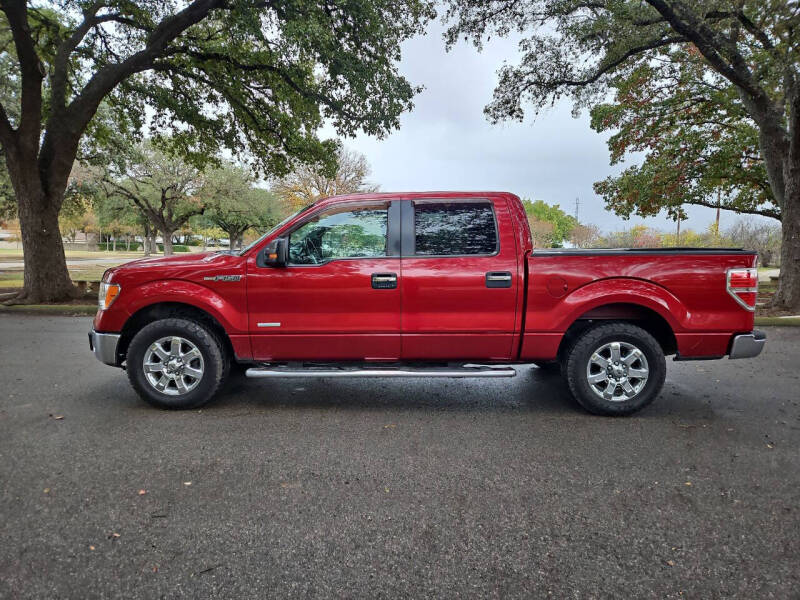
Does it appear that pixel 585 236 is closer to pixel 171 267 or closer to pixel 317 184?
pixel 317 184

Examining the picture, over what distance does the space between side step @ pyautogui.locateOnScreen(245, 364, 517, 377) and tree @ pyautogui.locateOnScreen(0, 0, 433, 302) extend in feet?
23.6

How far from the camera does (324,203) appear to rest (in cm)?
436

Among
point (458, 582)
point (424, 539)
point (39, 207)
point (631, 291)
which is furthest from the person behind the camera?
point (39, 207)

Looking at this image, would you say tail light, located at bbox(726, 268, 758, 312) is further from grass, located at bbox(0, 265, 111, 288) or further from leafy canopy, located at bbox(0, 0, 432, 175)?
grass, located at bbox(0, 265, 111, 288)

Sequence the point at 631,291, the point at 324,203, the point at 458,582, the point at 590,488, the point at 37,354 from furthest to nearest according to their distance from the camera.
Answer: the point at 37,354 < the point at 324,203 < the point at 631,291 < the point at 590,488 < the point at 458,582

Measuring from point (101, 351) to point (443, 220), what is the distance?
3391 millimetres

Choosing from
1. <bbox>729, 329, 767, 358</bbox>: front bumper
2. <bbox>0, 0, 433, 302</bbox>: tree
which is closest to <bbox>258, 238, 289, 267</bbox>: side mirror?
<bbox>729, 329, 767, 358</bbox>: front bumper

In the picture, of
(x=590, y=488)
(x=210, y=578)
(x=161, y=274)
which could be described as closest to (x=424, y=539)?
(x=210, y=578)

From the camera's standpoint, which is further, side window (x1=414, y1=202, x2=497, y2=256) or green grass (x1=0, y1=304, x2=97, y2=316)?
green grass (x1=0, y1=304, x2=97, y2=316)

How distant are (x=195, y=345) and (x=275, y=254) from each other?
3.64 ft

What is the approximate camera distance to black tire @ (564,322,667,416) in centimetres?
404

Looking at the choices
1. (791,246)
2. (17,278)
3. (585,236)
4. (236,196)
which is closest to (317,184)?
(236,196)

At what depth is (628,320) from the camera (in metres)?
4.25

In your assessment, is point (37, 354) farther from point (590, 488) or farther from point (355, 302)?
point (590, 488)
